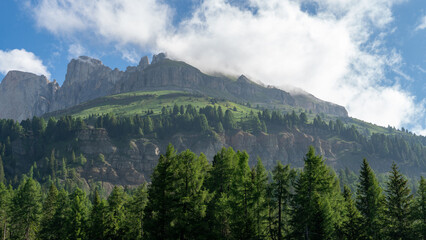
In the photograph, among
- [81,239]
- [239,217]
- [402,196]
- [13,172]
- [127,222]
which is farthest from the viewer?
[13,172]

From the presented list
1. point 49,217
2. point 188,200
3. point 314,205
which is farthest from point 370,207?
point 49,217

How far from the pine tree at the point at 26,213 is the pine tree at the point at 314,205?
6246 cm

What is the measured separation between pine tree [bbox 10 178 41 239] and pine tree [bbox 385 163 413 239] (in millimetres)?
74098

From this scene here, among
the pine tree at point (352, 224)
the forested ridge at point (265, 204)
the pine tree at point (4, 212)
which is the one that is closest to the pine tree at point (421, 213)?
the forested ridge at point (265, 204)

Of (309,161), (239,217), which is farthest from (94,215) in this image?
(309,161)

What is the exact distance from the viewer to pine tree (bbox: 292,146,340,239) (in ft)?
142

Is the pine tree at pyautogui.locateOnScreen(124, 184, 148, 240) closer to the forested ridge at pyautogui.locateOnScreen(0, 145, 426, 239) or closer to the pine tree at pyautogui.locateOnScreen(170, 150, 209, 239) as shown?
the forested ridge at pyautogui.locateOnScreen(0, 145, 426, 239)

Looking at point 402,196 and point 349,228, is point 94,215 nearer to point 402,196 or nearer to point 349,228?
point 349,228

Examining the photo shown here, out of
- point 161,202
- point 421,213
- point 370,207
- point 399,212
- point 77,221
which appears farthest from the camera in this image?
point 77,221

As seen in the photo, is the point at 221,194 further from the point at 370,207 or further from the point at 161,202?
the point at 370,207

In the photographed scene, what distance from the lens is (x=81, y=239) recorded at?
2403 inches

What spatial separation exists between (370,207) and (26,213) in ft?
242

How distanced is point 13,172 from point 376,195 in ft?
684

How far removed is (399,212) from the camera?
4491 centimetres
